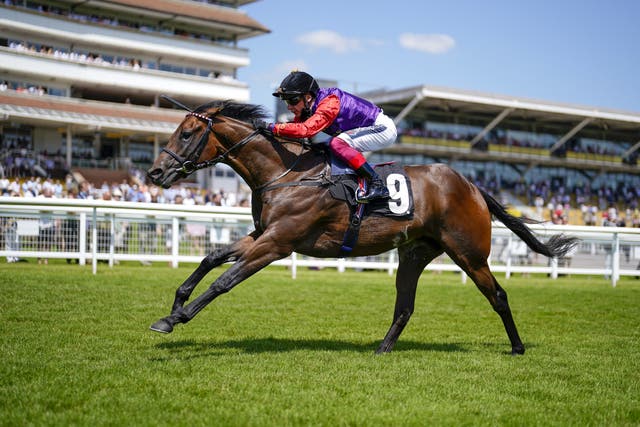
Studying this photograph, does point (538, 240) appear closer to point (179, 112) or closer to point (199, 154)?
point (199, 154)

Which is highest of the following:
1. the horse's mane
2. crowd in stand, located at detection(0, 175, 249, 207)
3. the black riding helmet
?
the black riding helmet

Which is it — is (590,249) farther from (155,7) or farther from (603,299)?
(155,7)

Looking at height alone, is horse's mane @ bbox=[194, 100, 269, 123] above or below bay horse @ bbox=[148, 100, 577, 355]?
above

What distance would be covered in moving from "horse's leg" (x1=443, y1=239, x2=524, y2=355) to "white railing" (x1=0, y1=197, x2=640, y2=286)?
5.87 m

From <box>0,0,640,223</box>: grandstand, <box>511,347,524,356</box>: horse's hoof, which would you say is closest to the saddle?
<box>511,347,524,356</box>: horse's hoof

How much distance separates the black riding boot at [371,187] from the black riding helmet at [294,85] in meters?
0.87

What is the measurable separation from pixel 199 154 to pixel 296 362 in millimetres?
2030

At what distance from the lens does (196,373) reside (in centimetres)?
500

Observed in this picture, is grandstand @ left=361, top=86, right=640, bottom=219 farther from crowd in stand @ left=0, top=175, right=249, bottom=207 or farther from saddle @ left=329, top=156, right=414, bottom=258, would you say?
saddle @ left=329, top=156, right=414, bottom=258

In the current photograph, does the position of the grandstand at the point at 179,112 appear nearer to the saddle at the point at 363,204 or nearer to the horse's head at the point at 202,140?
the horse's head at the point at 202,140

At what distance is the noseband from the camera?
605cm

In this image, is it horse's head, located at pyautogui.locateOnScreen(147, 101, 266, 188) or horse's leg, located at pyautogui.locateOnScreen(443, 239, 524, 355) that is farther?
horse's leg, located at pyautogui.locateOnScreen(443, 239, 524, 355)

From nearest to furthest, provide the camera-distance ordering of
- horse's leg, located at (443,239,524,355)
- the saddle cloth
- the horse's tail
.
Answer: the saddle cloth
horse's leg, located at (443,239,524,355)
the horse's tail

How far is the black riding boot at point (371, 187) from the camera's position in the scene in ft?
20.5
